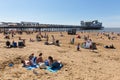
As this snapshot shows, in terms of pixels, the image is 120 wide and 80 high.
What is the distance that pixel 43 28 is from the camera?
3573 inches

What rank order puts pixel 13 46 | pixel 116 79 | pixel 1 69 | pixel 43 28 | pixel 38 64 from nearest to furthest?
pixel 116 79 → pixel 1 69 → pixel 38 64 → pixel 13 46 → pixel 43 28

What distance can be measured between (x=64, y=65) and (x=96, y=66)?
82.8 inches

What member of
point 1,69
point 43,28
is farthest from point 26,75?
point 43,28

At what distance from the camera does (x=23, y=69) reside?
12930 millimetres

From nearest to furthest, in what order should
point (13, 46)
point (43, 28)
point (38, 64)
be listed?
point (38, 64) < point (13, 46) < point (43, 28)

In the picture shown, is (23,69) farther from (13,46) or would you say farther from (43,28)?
(43,28)

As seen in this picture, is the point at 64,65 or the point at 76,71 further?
the point at 64,65

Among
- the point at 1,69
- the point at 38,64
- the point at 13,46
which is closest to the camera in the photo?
the point at 1,69

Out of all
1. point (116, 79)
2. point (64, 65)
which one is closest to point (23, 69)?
point (64, 65)

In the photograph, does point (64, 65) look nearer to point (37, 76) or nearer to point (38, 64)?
point (38, 64)

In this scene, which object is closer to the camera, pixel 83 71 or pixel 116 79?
pixel 116 79

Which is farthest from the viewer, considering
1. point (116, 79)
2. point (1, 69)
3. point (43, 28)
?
point (43, 28)

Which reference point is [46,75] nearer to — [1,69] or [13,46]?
[1,69]

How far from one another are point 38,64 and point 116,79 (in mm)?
4833
